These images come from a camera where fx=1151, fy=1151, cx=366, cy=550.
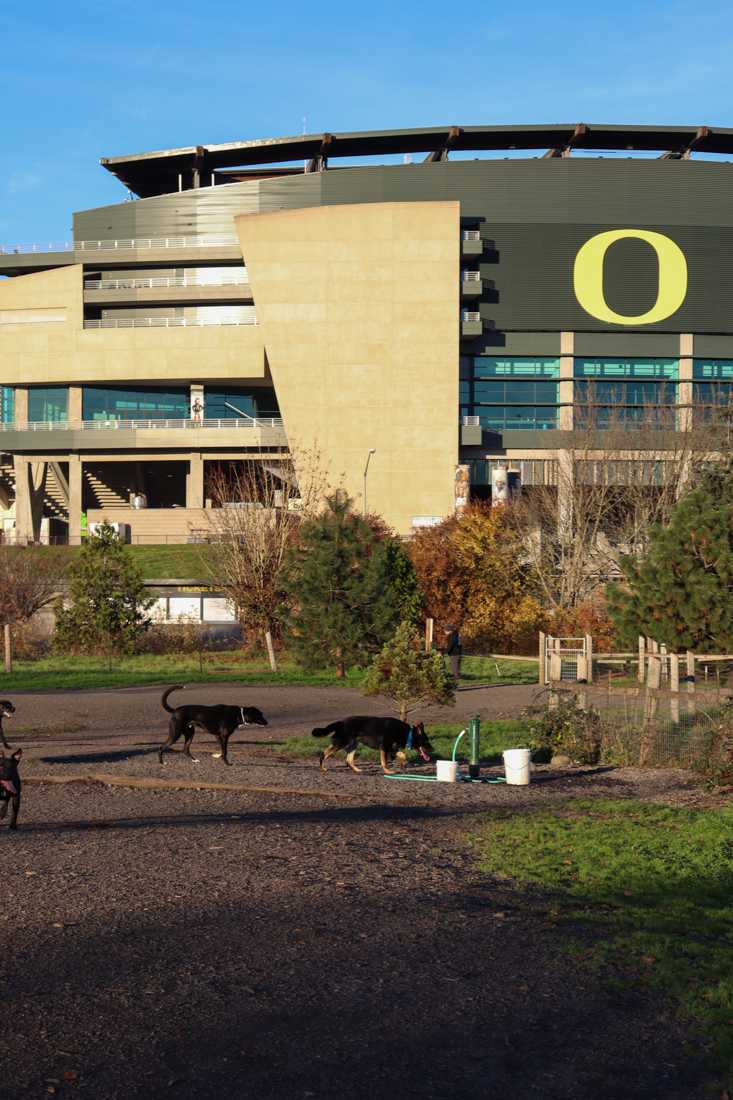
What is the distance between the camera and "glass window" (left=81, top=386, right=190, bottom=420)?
91.6m

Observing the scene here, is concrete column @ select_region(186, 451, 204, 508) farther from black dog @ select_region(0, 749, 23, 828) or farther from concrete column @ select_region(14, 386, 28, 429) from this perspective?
black dog @ select_region(0, 749, 23, 828)

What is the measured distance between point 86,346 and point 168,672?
2349 inches

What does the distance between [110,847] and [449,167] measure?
268ft

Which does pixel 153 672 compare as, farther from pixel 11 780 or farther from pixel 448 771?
pixel 11 780

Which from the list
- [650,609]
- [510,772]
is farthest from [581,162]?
[510,772]

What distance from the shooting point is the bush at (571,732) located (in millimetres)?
18172

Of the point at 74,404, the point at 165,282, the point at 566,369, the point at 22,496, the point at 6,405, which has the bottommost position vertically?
the point at 22,496

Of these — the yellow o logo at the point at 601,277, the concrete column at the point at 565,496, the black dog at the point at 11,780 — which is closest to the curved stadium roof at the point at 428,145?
the yellow o logo at the point at 601,277

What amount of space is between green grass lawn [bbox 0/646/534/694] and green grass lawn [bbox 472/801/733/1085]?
19.9 metres

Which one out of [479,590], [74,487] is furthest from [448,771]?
[74,487]

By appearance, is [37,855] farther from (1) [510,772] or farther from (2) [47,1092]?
(1) [510,772]

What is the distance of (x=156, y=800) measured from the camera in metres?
14.1

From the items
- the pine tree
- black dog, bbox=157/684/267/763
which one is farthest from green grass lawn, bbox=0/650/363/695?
black dog, bbox=157/684/267/763

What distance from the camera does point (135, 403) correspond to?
92000 millimetres
